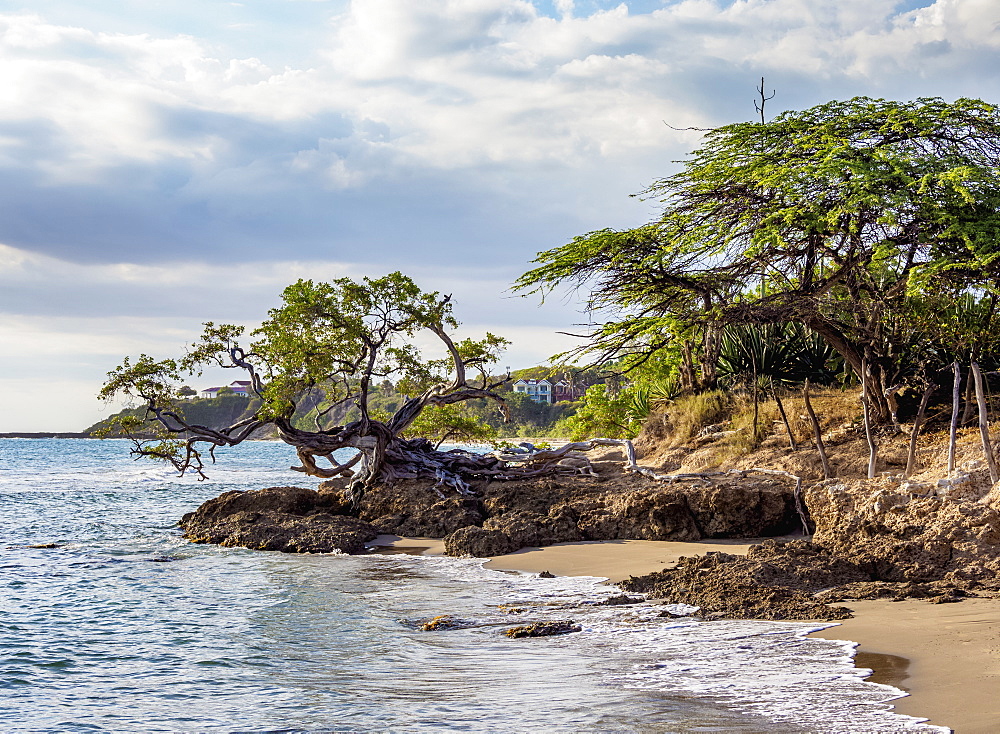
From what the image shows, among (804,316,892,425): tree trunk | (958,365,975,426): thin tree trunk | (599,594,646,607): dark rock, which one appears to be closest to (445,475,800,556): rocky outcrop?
(804,316,892,425): tree trunk

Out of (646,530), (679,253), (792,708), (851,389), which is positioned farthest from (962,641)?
(851,389)

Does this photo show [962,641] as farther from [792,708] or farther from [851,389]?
[851,389]

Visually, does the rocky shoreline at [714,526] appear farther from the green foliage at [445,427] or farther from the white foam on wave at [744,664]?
the green foliage at [445,427]

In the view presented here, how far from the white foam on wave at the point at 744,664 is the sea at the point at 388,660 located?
0.07 ft

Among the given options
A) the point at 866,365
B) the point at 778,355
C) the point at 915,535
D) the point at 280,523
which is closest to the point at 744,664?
the point at 915,535

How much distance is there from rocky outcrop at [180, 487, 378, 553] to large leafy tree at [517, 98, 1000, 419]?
537 cm

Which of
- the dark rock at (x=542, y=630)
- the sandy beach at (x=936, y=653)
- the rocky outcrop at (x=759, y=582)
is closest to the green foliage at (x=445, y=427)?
the sandy beach at (x=936, y=653)

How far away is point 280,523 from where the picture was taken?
15523mm

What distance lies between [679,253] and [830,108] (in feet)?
11.9

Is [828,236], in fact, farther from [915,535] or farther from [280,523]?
[280,523]

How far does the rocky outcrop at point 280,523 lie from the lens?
1463 centimetres

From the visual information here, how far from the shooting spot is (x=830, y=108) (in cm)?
1546

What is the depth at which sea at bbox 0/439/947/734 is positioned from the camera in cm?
609

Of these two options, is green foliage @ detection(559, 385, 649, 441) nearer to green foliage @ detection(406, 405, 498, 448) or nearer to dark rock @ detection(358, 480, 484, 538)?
green foliage @ detection(406, 405, 498, 448)
